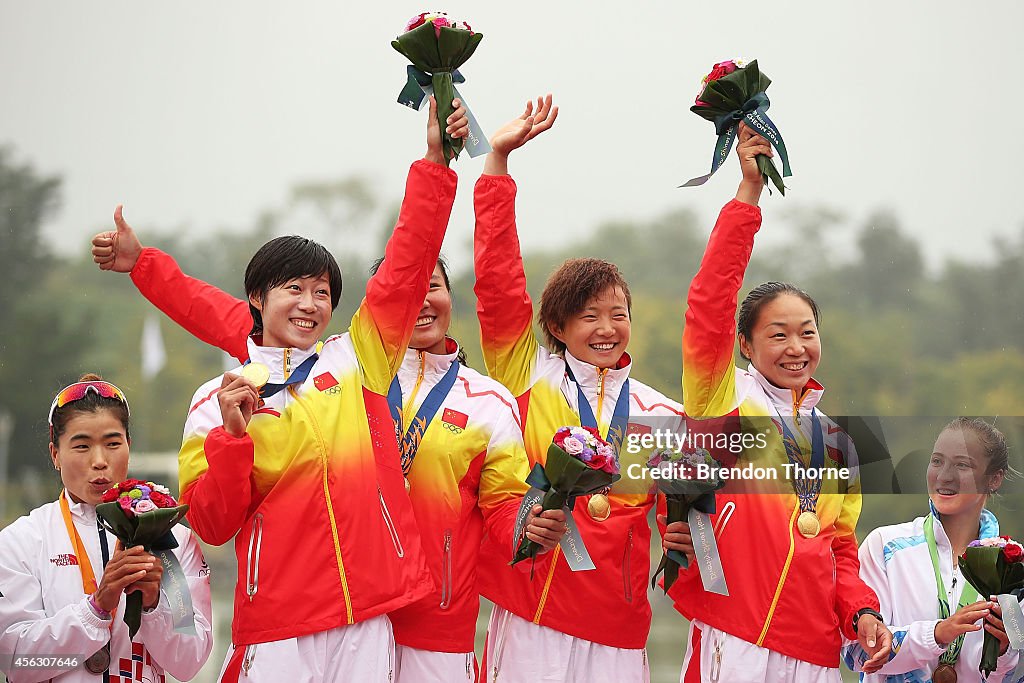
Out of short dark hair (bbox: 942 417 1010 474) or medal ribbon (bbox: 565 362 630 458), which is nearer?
medal ribbon (bbox: 565 362 630 458)

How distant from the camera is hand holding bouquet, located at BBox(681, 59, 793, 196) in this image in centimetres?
382

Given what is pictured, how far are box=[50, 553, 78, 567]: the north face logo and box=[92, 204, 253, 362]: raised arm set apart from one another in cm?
85

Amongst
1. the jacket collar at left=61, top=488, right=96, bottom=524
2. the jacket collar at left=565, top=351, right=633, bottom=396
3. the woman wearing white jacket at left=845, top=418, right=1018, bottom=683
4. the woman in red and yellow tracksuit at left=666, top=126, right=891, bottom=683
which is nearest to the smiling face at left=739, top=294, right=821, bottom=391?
the woman in red and yellow tracksuit at left=666, top=126, right=891, bottom=683

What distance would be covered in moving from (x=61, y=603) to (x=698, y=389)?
2.11m

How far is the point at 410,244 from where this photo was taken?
3531 mm

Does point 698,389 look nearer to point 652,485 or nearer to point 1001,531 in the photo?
point 652,485

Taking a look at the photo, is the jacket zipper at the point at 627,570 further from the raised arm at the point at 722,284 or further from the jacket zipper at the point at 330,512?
the jacket zipper at the point at 330,512

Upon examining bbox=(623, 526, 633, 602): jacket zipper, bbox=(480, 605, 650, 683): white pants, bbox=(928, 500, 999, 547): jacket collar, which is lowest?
bbox=(480, 605, 650, 683): white pants

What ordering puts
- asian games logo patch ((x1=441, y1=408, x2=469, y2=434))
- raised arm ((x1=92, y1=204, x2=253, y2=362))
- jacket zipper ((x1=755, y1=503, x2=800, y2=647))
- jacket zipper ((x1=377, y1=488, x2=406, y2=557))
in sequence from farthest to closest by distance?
1. raised arm ((x1=92, y1=204, x2=253, y2=362))
2. asian games logo patch ((x1=441, y1=408, x2=469, y2=434))
3. jacket zipper ((x1=755, y1=503, x2=800, y2=647))
4. jacket zipper ((x1=377, y1=488, x2=406, y2=557))

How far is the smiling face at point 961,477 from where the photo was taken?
13.2ft

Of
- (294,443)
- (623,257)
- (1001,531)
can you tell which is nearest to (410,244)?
(294,443)

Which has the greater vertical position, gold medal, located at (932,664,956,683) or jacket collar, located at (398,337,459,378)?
jacket collar, located at (398,337,459,378)

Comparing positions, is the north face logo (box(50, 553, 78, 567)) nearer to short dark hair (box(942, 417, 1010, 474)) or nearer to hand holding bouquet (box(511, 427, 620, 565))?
hand holding bouquet (box(511, 427, 620, 565))

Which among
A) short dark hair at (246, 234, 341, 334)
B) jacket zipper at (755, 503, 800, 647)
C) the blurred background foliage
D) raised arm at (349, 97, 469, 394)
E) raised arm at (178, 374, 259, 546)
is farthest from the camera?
the blurred background foliage
